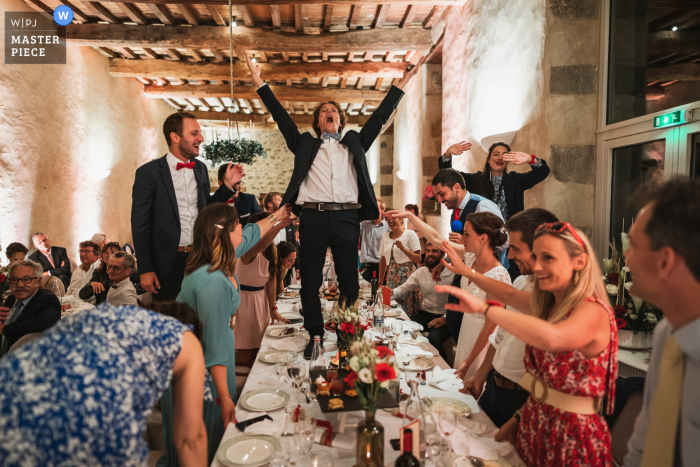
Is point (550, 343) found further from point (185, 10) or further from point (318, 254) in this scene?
point (185, 10)

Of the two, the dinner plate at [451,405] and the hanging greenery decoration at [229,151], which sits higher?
the hanging greenery decoration at [229,151]

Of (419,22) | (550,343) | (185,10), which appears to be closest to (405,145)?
(419,22)

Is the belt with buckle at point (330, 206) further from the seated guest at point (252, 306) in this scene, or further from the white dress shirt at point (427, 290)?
the white dress shirt at point (427, 290)

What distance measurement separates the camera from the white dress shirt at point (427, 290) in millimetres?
4016

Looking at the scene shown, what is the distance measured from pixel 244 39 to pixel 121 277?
445cm

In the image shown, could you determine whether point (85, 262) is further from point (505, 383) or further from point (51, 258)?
point (505, 383)

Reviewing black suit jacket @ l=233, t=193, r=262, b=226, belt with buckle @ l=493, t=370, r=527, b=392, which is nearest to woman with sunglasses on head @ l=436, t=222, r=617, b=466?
belt with buckle @ l=493, t=370, r=527, b=392

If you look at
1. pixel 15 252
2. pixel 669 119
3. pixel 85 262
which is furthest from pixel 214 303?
pixel 15 252

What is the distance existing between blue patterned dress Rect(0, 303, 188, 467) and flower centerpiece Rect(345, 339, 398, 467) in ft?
1.86

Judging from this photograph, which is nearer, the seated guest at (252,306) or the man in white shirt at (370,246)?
the seated guest at (252,306)
